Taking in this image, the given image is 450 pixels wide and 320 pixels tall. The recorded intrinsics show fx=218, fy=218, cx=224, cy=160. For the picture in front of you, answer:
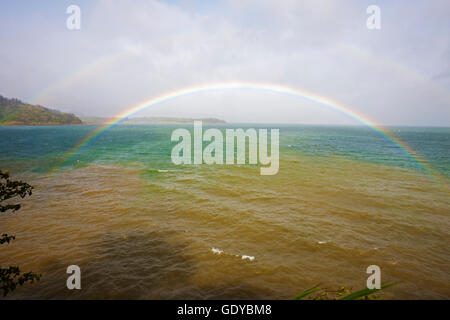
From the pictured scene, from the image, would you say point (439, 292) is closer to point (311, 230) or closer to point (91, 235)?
point (311, 230)

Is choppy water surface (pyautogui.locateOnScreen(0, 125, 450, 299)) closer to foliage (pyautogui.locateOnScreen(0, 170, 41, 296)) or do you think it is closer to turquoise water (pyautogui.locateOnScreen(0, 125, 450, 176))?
foliage (pyautogui.locateOnScreen(0, 170, 41, 296))

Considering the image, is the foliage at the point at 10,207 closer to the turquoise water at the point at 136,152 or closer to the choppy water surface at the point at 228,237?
the choppy water surface at the point at 228,237

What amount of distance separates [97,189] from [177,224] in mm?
10980

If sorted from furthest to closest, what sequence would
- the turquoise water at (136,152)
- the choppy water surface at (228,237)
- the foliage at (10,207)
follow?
1. the turquoise water at (136,152)
2. the choppy water surface at (228,237)
3. the foliage at (10,207)

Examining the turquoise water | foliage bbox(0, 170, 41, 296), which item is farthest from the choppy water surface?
the turquoise water

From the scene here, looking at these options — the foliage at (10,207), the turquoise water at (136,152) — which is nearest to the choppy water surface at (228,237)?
the foliage at (10,207)

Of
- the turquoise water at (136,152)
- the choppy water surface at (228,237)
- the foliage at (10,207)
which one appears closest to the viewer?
the foliage at (10,207)

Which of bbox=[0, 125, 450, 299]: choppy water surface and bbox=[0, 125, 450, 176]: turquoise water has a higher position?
bbox=[0, 125, 450, 176]: turquoise water

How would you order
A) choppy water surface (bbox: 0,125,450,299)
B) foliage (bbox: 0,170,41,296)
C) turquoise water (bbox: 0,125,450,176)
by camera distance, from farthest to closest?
turquoise water (bbox: 0,125,450,176)
choppy water surface (bbox: 0,125,450,299)
foliage (bbox: 0,170,41,296)

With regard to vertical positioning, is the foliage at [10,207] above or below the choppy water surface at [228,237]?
above

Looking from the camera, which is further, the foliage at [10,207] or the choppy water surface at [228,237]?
the choppy water surface at [228,237]

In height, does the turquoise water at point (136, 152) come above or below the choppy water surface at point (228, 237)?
above

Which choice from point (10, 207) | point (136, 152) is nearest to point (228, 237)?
point (10, 207)

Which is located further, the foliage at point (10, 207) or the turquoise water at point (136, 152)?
the turquoise water at point (136, 152)
